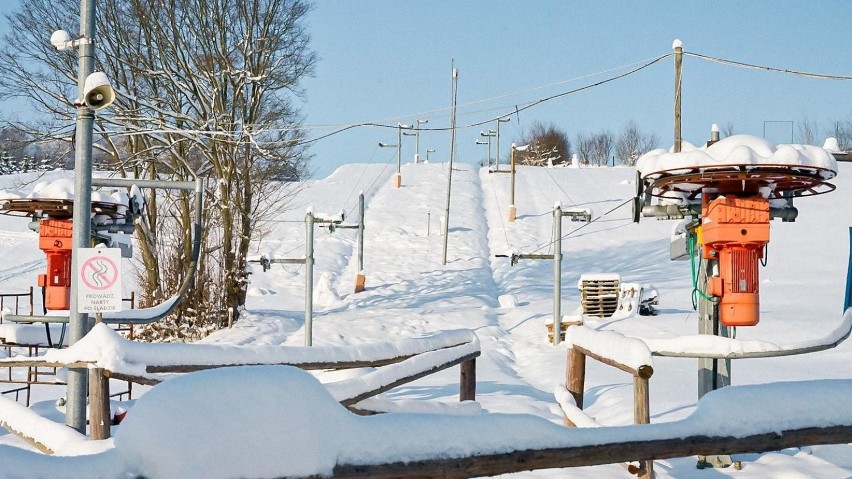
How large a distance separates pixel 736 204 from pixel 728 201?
6cm

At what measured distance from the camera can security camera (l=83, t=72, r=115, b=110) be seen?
5793mm

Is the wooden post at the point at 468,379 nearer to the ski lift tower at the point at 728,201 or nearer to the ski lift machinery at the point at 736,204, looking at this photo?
the ski lift tower at the point at 728,201

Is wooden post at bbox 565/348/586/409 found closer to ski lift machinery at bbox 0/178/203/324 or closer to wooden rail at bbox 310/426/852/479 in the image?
wooden rail at bbox 310/426/852/479

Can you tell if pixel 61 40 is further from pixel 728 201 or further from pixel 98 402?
pixel 728 201

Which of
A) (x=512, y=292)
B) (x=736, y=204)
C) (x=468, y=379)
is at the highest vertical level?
(x=736, y=204)

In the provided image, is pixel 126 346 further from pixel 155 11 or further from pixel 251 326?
pixel 155 11

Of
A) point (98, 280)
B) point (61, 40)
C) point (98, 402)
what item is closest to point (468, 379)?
point (98, 280)

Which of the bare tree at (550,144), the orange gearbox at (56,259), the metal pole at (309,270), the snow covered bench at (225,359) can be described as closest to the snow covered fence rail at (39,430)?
the snow covered bench at (225,359)

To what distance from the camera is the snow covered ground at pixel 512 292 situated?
882 cm

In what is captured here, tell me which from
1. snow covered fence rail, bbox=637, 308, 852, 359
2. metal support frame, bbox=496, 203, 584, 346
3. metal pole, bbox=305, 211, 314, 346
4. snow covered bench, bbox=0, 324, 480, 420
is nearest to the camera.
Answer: snow covered bench, bbox=0, 324, 480, 420

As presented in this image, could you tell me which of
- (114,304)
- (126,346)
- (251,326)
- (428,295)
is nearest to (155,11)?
(251,326)

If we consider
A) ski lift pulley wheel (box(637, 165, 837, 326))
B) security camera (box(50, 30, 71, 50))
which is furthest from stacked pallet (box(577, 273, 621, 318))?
security camera (box(50, 30, 71, 50))

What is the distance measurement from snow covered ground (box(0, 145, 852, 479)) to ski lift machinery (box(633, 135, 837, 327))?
47.9 inches

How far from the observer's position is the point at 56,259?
26.5 feet
